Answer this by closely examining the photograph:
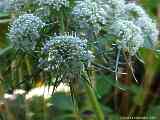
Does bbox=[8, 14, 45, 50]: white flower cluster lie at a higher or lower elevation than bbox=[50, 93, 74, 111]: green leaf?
higher

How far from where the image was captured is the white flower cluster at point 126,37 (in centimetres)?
121

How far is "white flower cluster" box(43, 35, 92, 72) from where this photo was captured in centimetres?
109

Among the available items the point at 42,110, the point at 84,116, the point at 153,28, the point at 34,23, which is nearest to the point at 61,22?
the point at 34,23

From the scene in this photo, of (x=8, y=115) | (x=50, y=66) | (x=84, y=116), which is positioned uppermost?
(x=50, y=66)

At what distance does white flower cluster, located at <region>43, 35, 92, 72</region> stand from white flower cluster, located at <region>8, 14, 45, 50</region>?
0.05 meters

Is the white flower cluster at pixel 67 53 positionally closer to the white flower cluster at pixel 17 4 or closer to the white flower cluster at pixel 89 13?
the white flower cluster at pixel 89 13

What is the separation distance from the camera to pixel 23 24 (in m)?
1.19

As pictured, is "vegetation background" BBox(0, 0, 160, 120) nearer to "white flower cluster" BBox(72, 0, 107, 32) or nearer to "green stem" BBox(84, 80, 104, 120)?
"green stem" BBox(84, 80, 104, 120)

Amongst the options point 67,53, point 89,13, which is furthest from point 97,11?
point 67,53

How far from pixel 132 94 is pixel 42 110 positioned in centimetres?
68

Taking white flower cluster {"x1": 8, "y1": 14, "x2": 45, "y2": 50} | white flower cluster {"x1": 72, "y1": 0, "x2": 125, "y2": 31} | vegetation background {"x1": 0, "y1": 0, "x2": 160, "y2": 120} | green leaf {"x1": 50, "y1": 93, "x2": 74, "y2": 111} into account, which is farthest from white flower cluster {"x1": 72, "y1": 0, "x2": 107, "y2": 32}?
green leaf {"x1": 50, "y1": 93, "x2": 74, "y2": 111}

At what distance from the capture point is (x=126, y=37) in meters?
1.22

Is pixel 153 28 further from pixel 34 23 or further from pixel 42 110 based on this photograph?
pixel 42 110

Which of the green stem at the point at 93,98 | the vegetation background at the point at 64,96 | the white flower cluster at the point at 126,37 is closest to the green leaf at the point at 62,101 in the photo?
the vegetation background at the point at 64,96
